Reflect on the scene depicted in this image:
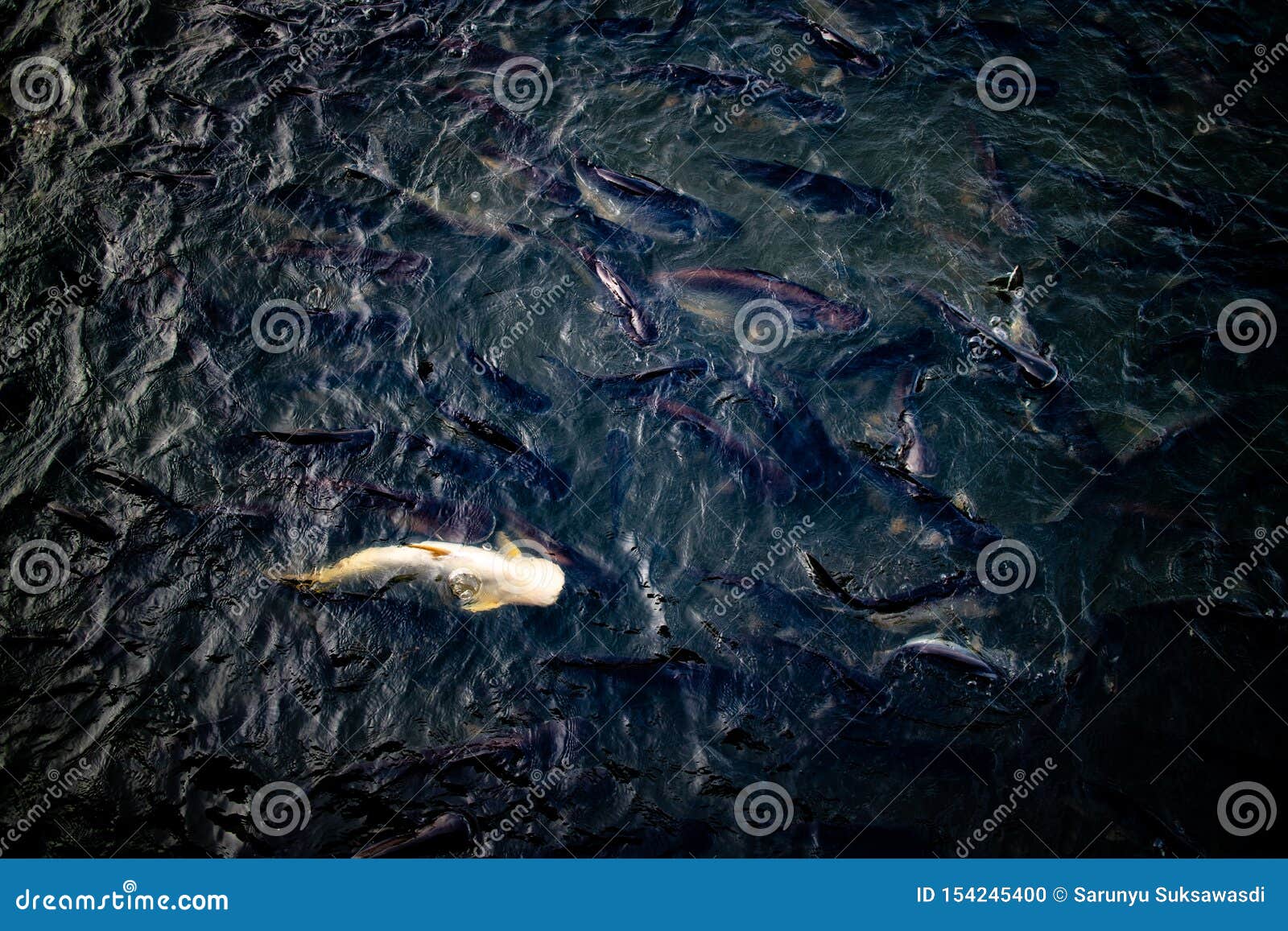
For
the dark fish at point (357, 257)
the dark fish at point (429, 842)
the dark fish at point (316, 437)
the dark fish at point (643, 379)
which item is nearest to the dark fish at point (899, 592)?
the dark fish at point (643, 379)

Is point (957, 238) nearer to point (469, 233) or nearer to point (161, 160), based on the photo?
point (469, 233)

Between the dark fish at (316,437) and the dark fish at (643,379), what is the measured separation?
1.42 meters

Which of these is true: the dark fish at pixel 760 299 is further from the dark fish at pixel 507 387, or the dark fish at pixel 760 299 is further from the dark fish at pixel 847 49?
the dark fish at pixel 847 49

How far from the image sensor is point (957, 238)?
6.69 m

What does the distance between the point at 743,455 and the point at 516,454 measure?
1496 millimetres

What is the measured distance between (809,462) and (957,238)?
223cm

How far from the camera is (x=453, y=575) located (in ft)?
18.1

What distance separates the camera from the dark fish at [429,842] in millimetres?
4801

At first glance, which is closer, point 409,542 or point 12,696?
point 12,696

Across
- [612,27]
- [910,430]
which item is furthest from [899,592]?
[612,27]

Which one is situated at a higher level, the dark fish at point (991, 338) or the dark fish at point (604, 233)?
the dark fish at point (991, 338)

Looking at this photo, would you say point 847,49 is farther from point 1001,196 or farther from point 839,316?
point 839,316

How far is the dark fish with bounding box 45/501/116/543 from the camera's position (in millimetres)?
5664

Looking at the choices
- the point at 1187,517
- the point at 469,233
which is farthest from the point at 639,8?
the point at 1187,517
